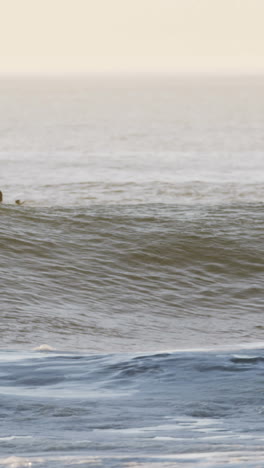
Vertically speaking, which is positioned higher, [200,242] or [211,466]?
[200,242]

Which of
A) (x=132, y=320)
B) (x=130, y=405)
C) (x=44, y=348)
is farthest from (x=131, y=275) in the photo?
(x=130, y=405)

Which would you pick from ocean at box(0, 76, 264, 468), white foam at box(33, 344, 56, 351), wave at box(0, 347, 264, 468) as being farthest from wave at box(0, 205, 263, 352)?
wave at box(0, 347, 264, 468)

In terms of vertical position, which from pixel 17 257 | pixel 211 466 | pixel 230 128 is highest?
pixel 230 128

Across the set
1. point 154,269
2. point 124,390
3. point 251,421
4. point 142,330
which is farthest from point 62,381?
point 154,269

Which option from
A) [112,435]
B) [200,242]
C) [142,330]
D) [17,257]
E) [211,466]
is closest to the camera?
[211,466]

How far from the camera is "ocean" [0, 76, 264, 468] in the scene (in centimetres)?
888

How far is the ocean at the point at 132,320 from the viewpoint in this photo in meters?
8.88

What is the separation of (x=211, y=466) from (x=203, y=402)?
225cm

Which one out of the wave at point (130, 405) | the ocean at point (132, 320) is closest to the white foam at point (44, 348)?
the ocean at point (132, 320)

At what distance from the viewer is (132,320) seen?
55.1ft

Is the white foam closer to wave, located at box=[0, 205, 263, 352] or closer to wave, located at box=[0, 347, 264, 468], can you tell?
wave, located at box=[0, 347, 264, 468]

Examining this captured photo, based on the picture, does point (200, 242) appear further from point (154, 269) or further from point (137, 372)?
point (137, 372)

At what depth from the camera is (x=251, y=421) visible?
941cm

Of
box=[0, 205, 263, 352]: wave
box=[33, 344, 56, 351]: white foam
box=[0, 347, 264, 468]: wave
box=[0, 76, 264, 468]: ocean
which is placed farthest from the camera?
box=[0, 205, 263, 352]: wave
